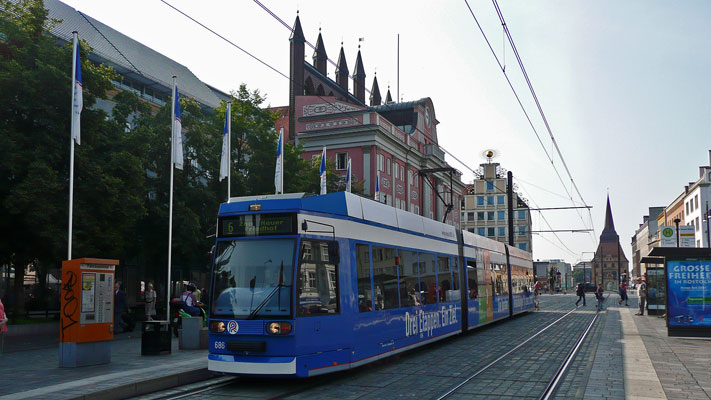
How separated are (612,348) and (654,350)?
96cm

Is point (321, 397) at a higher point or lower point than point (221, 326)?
lower

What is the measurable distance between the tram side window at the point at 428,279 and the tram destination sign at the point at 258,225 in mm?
5529

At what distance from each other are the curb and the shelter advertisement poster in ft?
43.3

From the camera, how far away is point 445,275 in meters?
17.6

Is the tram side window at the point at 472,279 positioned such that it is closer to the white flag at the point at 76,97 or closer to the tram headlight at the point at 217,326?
the tram headlight at the point at 217,326

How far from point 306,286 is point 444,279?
758cm

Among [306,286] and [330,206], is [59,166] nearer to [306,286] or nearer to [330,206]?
[330,206]

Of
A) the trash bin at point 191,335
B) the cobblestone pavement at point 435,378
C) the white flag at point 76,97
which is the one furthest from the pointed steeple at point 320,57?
the trash bin at point 191,335

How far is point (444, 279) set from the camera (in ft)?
57.3

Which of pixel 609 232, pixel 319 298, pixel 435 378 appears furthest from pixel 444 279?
pixel 609 232

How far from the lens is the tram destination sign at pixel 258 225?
1077 cm

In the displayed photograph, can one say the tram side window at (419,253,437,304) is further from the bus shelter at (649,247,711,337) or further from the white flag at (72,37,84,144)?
the white flag at (72,37,84,144)

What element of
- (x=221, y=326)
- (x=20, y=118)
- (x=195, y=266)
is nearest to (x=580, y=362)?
(x=221, y=326)

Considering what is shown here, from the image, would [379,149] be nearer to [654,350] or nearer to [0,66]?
[0,66]
